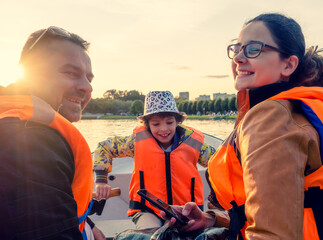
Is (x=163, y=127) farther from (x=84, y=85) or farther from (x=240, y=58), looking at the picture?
(x=240, y=58)

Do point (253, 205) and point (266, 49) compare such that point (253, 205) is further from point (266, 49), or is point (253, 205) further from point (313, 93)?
point (266, 49)

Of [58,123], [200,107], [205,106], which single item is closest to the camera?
[58,123]

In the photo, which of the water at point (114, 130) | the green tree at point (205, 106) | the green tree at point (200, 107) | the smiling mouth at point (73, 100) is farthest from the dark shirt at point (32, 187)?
the green tree at point (200, 107)

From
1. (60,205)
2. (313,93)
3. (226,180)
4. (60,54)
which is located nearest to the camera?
(60,205)

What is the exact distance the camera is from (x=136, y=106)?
6619 centimetres

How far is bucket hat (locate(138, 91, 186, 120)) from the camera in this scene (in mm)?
3182

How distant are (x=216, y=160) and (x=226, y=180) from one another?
13 cm

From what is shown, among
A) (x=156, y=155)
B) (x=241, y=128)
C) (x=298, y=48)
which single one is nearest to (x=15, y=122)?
(x=241, y=128)

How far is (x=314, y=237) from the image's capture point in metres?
1.00

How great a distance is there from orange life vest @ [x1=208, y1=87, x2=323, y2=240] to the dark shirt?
75cm

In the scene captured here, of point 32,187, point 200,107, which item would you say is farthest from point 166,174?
point 200,107

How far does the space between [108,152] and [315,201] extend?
A: 2537 millimetres

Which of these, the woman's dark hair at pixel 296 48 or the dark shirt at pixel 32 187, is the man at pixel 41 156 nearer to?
the dark shirt at pixel 32 187

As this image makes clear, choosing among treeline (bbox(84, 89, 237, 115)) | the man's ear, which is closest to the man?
the man's ear
